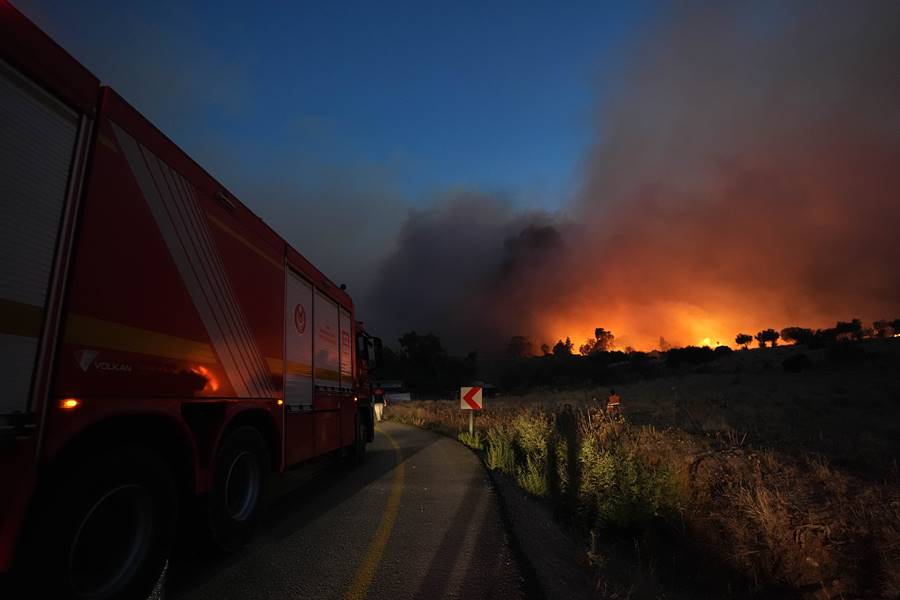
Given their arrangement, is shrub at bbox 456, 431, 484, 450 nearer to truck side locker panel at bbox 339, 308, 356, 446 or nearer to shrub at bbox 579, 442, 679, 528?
truck side locker panel at bbox 339, 308, 356, 446

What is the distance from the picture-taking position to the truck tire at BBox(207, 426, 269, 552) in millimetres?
5035

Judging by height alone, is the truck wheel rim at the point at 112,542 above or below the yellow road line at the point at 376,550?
above

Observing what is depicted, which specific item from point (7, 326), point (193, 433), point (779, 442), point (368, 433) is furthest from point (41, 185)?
point (779, 442)

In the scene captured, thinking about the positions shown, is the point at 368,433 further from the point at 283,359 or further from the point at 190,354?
the point at 190,354

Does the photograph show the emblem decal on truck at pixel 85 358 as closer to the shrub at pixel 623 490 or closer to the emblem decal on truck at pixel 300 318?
the emblem decal on truck at pixel 300 318

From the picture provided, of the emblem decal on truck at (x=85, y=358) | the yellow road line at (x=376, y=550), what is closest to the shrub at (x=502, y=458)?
the yellow road line at (x=376, y=550)

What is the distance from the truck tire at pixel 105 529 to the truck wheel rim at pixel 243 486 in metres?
1.34

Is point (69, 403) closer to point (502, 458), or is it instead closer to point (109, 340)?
point (109, 340)

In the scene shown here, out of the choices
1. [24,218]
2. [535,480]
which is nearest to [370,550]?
[24,218]

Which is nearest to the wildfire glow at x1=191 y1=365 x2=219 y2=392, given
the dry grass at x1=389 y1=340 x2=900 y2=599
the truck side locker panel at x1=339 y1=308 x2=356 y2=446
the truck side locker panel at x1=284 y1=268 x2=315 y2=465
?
the truck side locker panel at x1=284 y1=268 x2=315 y2=465

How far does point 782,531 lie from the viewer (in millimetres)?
6113

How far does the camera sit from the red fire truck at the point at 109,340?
3.00m

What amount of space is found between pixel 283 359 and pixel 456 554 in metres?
3.22

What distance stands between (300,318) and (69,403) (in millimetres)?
4535
